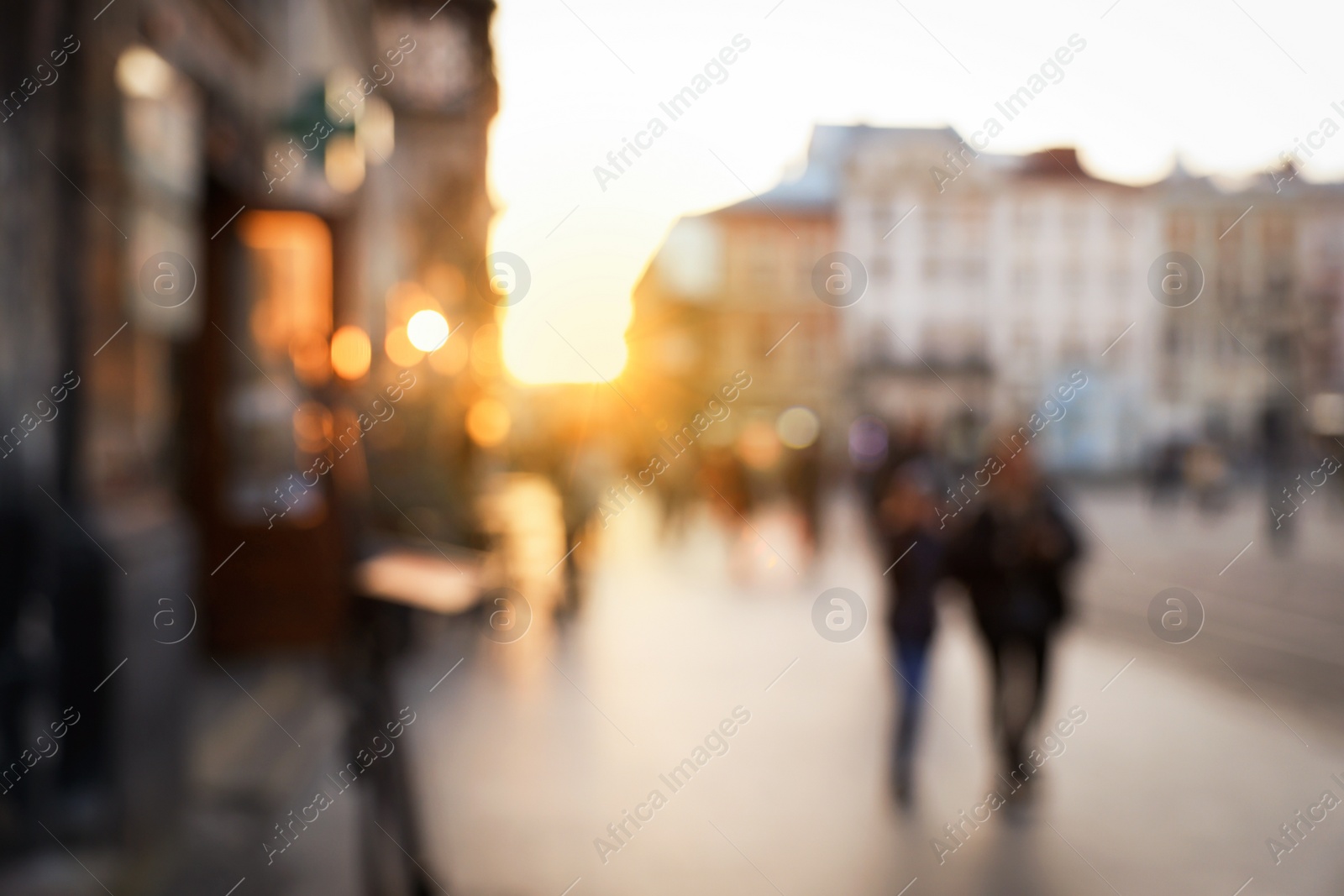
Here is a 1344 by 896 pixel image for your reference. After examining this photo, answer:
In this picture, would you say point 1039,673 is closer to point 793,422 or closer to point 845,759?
point 845,759

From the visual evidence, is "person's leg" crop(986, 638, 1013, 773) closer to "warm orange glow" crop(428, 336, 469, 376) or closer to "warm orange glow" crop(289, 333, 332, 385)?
"warm orange glow" crop(289, 333, 332, 385)

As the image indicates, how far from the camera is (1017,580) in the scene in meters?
6.57

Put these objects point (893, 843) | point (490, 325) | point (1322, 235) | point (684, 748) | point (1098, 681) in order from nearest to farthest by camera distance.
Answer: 1. point (893, 843)
2. point (684, 748)
3. point (1098, 681)
4. point (490, 325)
5. point (1322, 235)

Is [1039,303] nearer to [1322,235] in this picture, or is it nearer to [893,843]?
[1322,235]

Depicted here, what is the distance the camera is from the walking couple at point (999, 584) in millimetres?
6512

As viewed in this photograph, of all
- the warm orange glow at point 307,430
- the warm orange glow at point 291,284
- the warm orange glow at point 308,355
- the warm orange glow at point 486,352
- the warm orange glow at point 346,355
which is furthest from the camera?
the warm orange glow at point 486,352

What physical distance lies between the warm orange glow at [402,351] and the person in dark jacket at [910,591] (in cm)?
1151

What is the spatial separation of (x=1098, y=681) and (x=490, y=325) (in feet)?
78.3

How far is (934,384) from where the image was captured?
194 ft

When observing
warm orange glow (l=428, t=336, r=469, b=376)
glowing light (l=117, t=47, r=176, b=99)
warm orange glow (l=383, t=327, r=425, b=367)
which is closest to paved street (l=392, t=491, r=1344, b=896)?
glowing light (l=117, t=47, r=176, b=99)

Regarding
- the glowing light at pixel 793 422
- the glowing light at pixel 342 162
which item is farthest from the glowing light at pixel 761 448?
the glowing light at pixel 342 162

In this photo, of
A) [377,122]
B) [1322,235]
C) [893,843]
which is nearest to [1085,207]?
[1322,235]

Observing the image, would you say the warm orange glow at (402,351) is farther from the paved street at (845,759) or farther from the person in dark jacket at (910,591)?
the person in dark jacket at (910,591)

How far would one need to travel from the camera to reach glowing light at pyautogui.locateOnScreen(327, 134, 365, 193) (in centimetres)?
914
